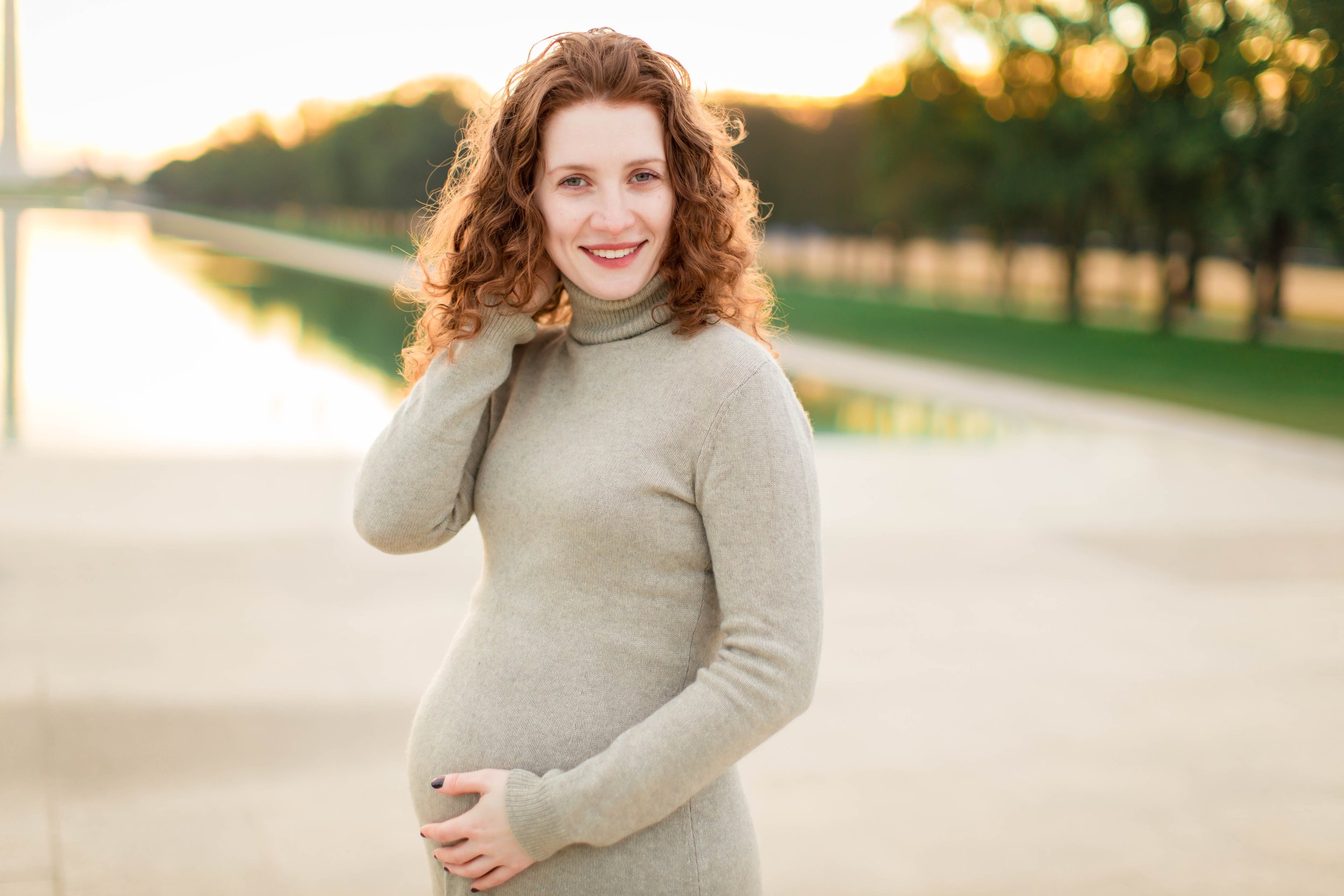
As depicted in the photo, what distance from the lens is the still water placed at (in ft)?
37.8

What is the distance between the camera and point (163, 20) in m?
64.0

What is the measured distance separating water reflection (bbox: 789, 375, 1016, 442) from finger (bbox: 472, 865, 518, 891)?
32.1 ft

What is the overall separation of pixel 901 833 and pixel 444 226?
7.61ft

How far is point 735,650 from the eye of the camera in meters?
1.49

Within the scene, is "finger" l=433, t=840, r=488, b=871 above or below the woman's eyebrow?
below

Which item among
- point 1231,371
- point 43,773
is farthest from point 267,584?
point 1231,371

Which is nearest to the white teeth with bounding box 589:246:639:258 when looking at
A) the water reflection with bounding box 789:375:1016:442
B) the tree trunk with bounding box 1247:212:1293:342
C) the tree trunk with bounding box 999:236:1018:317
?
the water reflection with bounding box 789:375:1016:442

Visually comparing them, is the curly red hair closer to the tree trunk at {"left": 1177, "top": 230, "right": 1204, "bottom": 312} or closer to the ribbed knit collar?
the ribbed knit collar

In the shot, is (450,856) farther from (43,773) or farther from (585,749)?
(43,773)

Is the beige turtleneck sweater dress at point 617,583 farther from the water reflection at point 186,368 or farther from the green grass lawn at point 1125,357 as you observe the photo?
the green grass lawn at point 1125,357

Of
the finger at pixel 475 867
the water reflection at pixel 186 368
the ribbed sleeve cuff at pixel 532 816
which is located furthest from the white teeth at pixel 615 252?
the water reflection at pixel 186 368

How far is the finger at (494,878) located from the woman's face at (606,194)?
0.73 meters

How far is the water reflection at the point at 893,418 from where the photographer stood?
11.7 m

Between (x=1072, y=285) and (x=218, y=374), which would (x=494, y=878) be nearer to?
(x=218, y=374)
